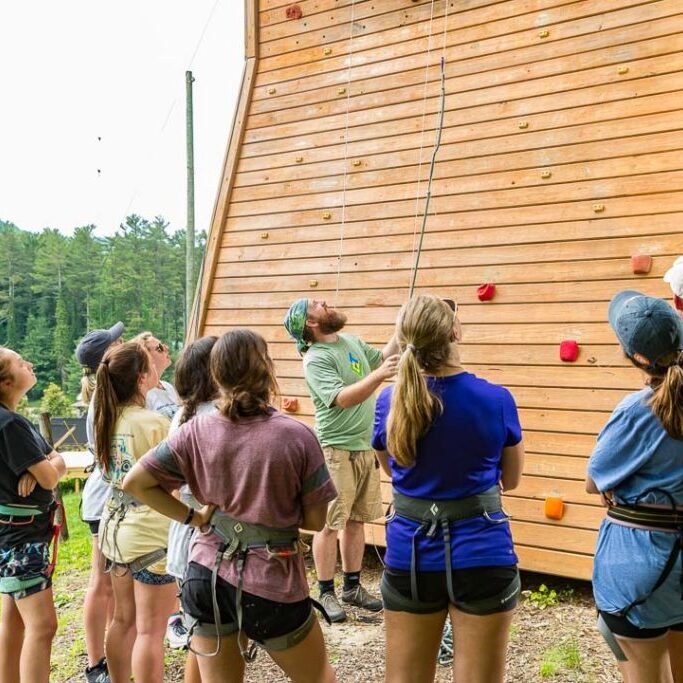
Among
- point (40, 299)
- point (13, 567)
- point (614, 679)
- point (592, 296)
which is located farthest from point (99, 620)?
point (40, 299)

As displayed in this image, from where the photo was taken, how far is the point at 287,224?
194 inches

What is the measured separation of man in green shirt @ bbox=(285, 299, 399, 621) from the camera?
3.39 metres

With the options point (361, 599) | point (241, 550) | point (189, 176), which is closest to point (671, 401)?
point (241, 550)

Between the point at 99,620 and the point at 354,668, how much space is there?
1.14 m

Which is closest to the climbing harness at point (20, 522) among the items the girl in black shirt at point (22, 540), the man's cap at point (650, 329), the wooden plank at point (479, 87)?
the girl in black shirt at point (22, 540)

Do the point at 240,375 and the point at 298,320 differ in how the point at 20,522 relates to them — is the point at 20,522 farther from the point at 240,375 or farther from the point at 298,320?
the point at 298,320

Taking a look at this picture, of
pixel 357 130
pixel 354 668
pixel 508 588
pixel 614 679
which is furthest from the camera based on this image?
pixel 357 130

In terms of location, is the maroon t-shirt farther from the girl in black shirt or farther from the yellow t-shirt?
the girl in black shirt

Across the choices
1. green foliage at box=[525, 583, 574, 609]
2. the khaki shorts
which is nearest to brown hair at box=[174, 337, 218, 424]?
the khaki shorts

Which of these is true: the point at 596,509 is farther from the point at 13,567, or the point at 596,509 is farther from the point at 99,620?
the point at 13,567

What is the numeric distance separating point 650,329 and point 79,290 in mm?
40722

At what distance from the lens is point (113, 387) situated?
2.38 meters

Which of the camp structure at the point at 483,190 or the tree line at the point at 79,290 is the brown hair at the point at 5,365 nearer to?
the camp structure at the point at 483,190

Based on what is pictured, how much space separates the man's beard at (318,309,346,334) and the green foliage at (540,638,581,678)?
1835 mm
